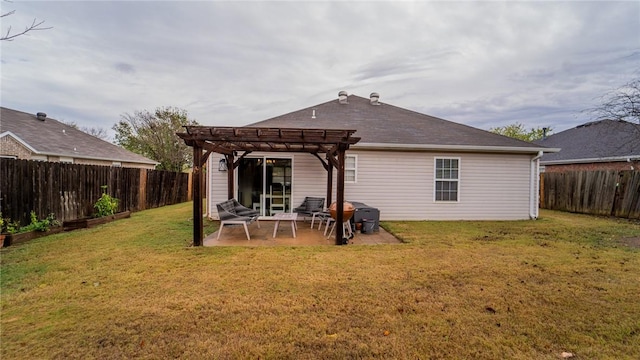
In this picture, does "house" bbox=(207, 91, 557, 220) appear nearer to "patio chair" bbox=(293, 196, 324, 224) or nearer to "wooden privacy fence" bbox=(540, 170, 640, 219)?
"patio chair" bbox=(293, 196, 324, 224)

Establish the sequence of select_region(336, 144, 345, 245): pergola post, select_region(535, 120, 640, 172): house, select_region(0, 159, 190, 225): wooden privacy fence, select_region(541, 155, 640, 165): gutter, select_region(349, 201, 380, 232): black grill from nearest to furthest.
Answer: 1. select_region(336, 144, 345, 245): pergola post
2. select_region(0, 159, 190, 225): wooden privacy fence
3. select_region(349, 201, 380, 232): black grill
4. select_region(541, 155, 640, 165): gutter
5. select_region(535, 120, 640, 172): house

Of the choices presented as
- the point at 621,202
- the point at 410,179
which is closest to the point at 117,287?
the point at 410,179

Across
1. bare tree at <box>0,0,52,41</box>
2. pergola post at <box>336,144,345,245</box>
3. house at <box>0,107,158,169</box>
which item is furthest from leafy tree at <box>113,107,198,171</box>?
bare tree at <box>0,0,52,41</box>

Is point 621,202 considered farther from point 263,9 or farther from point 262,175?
point 263,9

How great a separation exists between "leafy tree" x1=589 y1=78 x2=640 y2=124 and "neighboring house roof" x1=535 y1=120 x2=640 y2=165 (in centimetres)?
488

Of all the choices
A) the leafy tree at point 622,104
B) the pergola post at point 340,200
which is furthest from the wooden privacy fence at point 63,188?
the leafy tree at point 622,104

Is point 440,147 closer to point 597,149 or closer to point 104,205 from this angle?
point 104,205

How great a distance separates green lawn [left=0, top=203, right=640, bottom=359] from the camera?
2.33 meters

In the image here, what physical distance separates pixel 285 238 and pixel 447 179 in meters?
5.92

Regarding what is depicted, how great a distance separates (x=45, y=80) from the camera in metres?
12.8

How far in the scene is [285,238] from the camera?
251 inches

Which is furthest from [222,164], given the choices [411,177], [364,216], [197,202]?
[411,177]

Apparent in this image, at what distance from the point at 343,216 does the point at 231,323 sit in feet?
12.6

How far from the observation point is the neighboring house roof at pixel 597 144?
44.7 ft
